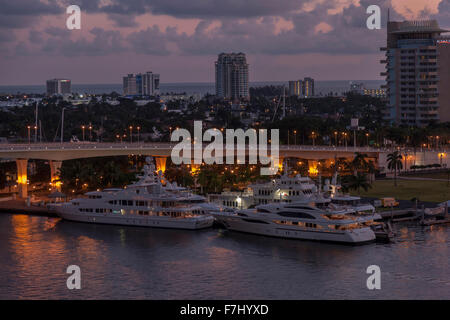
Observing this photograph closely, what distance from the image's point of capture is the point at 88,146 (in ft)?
291

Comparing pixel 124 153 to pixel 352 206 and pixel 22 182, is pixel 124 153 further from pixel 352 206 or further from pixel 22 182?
pixel 352 206

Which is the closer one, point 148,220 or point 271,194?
A: point 148,220

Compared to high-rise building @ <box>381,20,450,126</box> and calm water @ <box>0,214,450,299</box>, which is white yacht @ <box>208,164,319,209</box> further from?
high-rise building @ <box>381,20,450,126</box>

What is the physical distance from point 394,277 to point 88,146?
47491 mm

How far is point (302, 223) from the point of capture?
6028cm

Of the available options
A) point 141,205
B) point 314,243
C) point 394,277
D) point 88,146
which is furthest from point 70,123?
point 394,277

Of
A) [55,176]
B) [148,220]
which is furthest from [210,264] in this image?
[55,176]

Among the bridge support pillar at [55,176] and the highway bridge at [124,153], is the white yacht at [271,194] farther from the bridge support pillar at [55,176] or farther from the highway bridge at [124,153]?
the highway bridge at [124,153]

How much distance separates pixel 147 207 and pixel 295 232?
13109 millimetres

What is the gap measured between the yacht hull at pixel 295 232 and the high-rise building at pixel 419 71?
301 feet

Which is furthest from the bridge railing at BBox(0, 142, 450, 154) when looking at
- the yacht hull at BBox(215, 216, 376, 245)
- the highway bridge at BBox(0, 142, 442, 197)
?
the yacht hull at BBox(215, 216, 376, 245)

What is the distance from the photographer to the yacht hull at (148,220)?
65.3 metres

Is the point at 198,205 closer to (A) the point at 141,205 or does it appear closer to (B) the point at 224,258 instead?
(A) the point at 141,205

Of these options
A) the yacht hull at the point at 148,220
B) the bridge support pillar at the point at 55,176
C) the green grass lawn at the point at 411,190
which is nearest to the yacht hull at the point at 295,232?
the yacht hull at the point at 148,220
